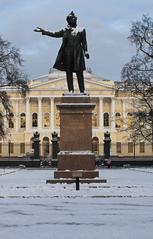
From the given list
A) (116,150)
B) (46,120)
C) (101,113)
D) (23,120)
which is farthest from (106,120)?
(23,120)

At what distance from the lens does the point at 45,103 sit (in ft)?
338

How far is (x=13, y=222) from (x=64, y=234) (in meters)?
1.70

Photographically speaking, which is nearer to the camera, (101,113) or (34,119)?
(101,113)

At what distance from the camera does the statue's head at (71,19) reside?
2227 centimetres

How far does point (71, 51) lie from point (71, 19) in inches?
50.5

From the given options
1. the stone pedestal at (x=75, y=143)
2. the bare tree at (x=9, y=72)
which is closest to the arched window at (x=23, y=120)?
the bare tree at (x=9, y=72)

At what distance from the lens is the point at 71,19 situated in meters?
22.2

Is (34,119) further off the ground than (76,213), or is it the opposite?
(34,119)

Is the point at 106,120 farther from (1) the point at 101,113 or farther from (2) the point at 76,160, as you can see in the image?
(2) the point at 76,160

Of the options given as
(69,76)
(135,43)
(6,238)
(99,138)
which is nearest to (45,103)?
(99,138)

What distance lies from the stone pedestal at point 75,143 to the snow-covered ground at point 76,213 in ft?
9.39

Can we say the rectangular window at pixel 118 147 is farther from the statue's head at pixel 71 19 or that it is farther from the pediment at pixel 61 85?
the statue's head at pixel 71 19

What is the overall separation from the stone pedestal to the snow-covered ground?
2.86 meters

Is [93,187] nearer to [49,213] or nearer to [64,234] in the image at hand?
[49,213]
